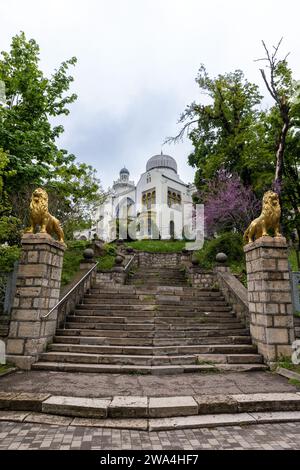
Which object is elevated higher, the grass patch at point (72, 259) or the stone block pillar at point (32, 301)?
the grass patch at point (72, 259)

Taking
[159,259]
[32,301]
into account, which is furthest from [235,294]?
[159,259]

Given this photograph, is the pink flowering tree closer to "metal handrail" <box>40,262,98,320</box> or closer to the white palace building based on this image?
"metal handrail" <box>40,262,98,320</box>

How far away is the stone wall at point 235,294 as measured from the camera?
7.90 metres

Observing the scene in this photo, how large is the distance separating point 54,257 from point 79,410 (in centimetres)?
374

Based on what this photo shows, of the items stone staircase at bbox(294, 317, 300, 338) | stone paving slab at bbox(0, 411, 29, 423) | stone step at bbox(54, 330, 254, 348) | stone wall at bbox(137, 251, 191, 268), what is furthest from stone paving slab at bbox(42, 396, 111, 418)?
stone wall at bbox(137, 251, 191, 268)

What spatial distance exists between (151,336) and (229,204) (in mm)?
10203

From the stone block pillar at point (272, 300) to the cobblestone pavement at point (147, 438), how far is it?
274 cm

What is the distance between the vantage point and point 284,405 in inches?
159

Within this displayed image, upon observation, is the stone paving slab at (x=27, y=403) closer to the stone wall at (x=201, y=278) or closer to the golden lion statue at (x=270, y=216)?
the golden lion statue at (x=270, y=216)

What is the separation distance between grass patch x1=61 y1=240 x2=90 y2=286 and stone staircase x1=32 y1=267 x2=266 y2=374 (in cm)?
207

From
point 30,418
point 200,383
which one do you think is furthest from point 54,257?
point 200,383

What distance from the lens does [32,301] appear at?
6203 millimetres

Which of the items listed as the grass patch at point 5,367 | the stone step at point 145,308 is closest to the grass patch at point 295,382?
the stone step at point 145,308
